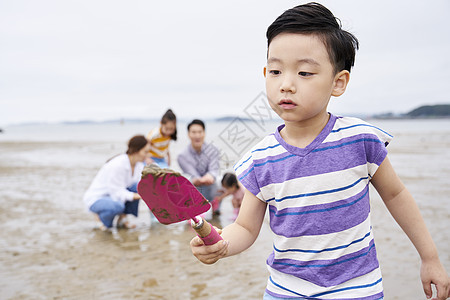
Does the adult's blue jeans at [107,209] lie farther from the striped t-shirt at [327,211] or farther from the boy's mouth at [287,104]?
the boy's mouth at [287,104]

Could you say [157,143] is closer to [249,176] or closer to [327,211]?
[249,176]

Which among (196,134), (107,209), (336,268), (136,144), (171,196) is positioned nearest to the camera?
(171,196)

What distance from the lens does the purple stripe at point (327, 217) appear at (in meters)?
1.31

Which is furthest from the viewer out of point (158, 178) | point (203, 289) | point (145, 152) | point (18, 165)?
point (18, 165)

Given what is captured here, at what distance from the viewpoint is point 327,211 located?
4.31 feet

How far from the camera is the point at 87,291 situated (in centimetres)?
310

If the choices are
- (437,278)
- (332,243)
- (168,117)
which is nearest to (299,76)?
(332,243)

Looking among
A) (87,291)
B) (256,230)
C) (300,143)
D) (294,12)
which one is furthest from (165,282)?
(294,12)

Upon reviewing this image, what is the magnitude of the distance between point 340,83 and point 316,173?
33cm

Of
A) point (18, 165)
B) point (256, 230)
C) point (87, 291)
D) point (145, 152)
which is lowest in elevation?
point (18, 165)

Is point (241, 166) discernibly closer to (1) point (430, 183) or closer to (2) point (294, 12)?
(2) point (294, 12)

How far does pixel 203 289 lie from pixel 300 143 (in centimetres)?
204

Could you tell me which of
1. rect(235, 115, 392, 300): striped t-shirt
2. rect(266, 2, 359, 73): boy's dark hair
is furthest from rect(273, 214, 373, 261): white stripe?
rect(266, 2, 359, 73): boy's dark hair

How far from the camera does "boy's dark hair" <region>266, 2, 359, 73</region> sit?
51.1 inches
